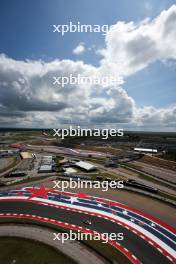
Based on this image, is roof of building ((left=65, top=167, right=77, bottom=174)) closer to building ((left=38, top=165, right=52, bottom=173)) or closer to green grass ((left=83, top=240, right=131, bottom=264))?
building ((left=38, top=165, right=52, bottom=173))

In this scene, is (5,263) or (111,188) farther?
(111,188)

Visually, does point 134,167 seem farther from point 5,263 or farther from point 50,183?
point 5,263

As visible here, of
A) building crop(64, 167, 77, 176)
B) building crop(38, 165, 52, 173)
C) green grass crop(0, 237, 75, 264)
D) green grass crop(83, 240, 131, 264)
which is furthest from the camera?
building crop(38, 165, 52, 173)

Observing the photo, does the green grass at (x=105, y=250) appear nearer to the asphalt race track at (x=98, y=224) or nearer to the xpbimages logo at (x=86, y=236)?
the xpbimages logo at (x=86, y=236)

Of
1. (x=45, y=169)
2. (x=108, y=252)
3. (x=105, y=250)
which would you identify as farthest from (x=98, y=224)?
(x=45, y=169)

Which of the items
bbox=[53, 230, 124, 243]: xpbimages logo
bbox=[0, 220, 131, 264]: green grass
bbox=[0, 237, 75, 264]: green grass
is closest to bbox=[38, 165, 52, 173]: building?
bbox=[0, 220, 131, 264]: green grass

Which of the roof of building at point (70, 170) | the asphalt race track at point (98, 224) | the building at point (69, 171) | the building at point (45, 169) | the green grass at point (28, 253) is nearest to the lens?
the green grass at point (28, 253)

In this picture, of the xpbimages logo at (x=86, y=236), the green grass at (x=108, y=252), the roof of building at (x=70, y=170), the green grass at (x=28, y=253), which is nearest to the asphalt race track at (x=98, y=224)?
the xpbimages logo at (x=86, y=236)

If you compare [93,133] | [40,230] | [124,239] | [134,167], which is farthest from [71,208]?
[134,167]
